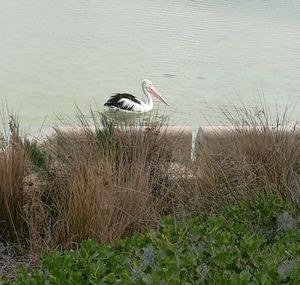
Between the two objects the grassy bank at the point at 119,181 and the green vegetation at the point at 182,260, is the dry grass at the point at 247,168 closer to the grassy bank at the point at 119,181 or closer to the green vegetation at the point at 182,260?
the grassy bank at the point at 119,181

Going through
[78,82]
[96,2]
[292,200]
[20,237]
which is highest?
[96,2]

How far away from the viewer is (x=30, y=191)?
3387 mm

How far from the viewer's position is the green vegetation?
1.84 meters

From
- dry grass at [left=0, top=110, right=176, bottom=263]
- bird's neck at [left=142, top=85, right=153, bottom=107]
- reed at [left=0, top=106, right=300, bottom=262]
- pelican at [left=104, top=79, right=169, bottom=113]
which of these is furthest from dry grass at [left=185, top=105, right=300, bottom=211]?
bird's neck at [left=142, top=85, right=153, bottom=107]

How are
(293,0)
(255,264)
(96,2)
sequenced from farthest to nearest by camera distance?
(293,0) → (96,2) → (255,264)

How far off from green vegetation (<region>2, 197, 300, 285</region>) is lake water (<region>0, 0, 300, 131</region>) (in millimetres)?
4980

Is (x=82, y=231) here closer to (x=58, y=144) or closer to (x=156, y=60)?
(x=58, y=144)

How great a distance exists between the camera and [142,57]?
11.6 m

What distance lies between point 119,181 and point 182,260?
4.54 ft

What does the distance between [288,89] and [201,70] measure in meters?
1.45

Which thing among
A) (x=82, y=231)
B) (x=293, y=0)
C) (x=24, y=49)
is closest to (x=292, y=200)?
(x=82, y=231)

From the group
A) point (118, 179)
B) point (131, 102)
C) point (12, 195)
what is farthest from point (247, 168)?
point (131, 102)

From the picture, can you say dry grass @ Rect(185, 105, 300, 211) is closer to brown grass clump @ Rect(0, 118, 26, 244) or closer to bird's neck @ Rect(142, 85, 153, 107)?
brown grass clump @ Rect(0, 118, 26, 244)

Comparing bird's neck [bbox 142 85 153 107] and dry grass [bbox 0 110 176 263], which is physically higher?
bird's neck [bbox 142 85 153 107]
